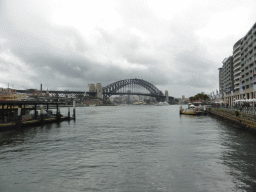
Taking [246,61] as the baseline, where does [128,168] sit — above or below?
below

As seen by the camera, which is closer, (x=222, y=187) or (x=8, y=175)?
(x=222, y=187)

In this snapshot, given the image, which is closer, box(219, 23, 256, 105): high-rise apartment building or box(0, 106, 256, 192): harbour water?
box(0, 106, 256, 192): harbour water

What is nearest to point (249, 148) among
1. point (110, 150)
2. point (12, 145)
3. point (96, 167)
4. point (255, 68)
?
point (110, 150)

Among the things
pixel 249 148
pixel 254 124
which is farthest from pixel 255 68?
pixel 249 148

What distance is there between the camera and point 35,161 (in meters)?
16.2

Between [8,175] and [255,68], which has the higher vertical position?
[255,68]

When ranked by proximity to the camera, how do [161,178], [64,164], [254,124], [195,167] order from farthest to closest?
[254,124], [64,164], [195,167], [161,178]

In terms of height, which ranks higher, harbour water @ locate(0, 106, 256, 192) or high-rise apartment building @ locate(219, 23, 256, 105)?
high-rise apartment building @ locate(219, 23, 256, 105)

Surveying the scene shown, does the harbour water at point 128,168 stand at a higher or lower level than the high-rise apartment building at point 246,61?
lower

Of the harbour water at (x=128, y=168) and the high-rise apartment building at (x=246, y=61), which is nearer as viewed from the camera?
the harbour water at (x=128, y=168)

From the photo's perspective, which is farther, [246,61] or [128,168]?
[246,61]

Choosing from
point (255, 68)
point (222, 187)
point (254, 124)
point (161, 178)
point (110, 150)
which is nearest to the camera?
point (222, 187)

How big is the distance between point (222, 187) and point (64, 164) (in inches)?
417

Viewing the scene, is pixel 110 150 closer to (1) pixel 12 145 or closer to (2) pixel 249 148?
(1) pixel 12 145
